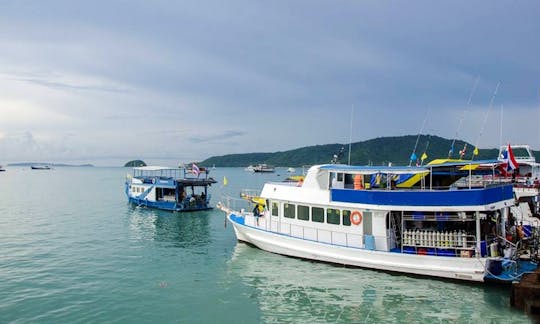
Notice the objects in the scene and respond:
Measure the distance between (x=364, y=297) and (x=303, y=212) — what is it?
5999 mm

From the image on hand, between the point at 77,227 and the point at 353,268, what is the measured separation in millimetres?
23727

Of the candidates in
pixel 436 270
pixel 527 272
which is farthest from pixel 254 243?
pixel 527 272

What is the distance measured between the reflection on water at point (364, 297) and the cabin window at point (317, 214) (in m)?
2.08

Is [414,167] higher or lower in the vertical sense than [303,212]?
higher

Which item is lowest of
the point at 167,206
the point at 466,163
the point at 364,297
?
the point at 364,297

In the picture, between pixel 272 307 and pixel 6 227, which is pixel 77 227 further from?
pixel 272 307

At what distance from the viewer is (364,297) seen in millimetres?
15133

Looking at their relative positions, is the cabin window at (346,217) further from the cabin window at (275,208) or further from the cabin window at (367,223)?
the cabin window at (275,208)

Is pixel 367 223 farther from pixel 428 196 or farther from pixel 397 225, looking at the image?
pixel 428 196

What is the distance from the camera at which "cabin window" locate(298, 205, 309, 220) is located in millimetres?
20156

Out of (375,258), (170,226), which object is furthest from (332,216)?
(170,226)

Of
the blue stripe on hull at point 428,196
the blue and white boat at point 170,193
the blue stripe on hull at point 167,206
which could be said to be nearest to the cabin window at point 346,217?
the blue stripe on hull at point 428,196

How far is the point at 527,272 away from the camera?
50.2ft

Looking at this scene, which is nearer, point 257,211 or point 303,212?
point 303,212
